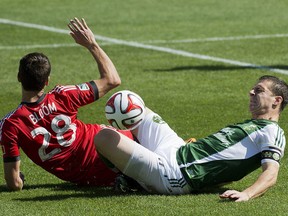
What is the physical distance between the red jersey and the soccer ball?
0.19 m

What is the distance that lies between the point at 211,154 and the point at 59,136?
4.59 feet

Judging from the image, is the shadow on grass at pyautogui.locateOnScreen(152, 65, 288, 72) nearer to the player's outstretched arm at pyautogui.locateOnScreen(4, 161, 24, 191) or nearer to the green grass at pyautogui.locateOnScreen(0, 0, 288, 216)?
the green grass at pyautogui.locateOnScreen(0, 0, 288, 216)

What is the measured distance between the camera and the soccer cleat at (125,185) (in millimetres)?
8930

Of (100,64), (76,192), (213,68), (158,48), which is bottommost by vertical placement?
(158,48)

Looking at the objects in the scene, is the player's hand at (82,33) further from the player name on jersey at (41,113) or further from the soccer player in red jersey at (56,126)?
the player name on jersey at (41,113)

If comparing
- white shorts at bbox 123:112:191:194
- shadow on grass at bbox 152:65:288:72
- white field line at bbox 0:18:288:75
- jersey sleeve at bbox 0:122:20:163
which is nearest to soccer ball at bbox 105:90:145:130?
white shorts at bbox 123:112:191:194

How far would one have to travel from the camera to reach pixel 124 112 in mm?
8977

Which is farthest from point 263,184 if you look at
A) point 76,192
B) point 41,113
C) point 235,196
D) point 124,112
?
point 41,113

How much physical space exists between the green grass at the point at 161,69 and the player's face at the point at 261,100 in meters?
0.73

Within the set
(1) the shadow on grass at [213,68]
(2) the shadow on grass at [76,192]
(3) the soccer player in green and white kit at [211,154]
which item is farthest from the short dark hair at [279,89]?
(1) the shadow on grass at [213,68]

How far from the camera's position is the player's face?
29.0 ft

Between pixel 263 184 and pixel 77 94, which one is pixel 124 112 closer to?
pixel 77 94

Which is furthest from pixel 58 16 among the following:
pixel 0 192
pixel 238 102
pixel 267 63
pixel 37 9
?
pixel 0 192

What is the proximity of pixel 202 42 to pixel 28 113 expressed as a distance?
10.8 metres
